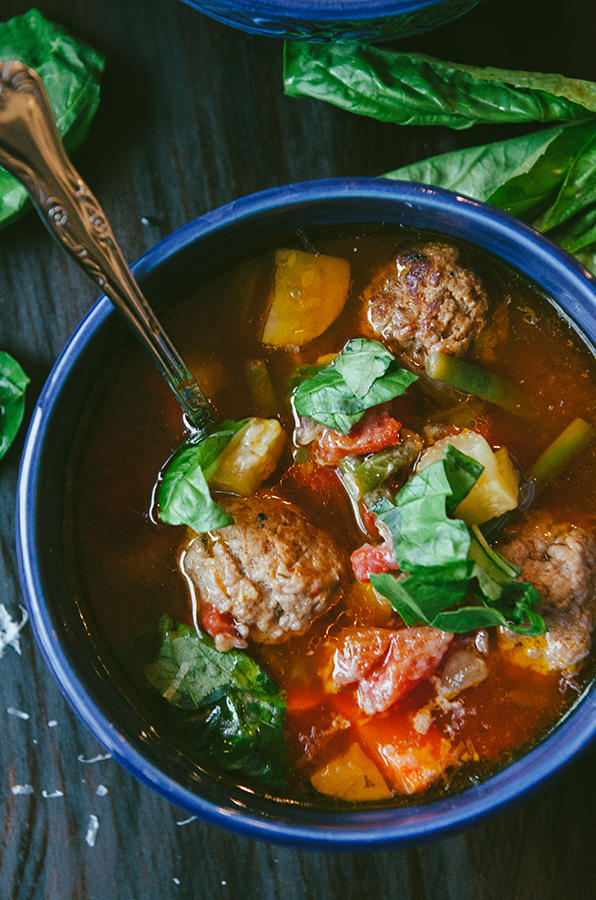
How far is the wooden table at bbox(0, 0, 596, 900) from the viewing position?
7.40 feet

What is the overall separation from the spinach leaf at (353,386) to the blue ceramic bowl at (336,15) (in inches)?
30.9

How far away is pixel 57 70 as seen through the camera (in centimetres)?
223

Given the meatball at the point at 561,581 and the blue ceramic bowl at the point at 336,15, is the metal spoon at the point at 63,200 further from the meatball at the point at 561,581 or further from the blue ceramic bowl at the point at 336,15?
the meatball at the point at 561,581

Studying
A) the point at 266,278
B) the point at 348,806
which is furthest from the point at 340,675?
the point at 266,278

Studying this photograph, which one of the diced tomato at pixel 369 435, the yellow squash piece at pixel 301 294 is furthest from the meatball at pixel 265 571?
the yellow squash piece at pixel 301 294

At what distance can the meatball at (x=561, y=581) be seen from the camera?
1.92 m

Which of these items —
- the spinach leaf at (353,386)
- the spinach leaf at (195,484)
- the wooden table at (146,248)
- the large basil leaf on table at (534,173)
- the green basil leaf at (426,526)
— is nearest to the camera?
the green basil leaf at (426,526)

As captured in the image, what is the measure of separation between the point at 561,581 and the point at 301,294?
106cm

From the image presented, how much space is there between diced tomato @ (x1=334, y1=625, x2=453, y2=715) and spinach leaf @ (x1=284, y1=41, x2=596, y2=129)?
4.96ft

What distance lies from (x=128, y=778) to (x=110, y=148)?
78.5 inches

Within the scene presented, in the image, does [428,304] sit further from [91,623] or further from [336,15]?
[91,623]

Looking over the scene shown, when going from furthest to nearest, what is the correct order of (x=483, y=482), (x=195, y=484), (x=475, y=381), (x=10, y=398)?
(x=10, y=398) < (x=475, y=381) < (x=483, y=482) < (x=195, y=484)

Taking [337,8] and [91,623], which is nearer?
[337,8]

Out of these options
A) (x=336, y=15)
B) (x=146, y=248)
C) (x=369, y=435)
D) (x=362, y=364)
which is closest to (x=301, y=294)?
(x=362, y=364)
